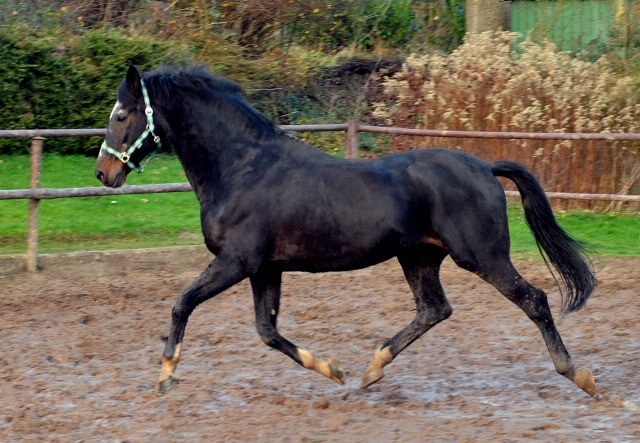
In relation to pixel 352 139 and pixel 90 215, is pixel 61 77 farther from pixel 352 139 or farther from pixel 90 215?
pixel 352 139

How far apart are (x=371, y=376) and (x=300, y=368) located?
59 cm

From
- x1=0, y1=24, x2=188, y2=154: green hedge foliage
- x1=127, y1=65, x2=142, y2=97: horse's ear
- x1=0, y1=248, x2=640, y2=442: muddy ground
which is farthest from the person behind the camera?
x1=0, y1=24, x2=188, y2=154: green hedge foliage

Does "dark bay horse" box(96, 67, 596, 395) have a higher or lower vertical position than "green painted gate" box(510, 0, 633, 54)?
higher

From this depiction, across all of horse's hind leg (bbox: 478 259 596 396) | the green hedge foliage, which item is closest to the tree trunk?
the green hedge foliage

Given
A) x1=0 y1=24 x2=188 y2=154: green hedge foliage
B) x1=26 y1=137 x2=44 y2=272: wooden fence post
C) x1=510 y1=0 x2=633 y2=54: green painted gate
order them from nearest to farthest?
x1=26 y1=137 x2=44 y2=272: wooden fence post → x1=0 y1=24 x2=188 y2=154: green hedge foliage → x1=510 y1=0 x2=633 y2=54: green painted gate

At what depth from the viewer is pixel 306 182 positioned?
13.4 ft

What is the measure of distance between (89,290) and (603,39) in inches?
364

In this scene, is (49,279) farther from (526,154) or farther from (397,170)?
(526,154)

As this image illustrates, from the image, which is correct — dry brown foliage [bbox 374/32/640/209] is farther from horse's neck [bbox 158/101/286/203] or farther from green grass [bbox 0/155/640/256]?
horse's neck [bbox 158/101/286/203]

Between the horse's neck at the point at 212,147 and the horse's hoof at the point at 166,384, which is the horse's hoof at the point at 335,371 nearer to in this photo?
the horse's hoof at the point at 166,384

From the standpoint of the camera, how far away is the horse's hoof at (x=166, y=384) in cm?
399

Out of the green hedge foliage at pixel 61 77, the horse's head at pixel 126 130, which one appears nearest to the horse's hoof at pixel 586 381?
the horse's head at pixel 126 130

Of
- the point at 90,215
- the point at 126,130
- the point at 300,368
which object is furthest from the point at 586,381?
the point at 90,215

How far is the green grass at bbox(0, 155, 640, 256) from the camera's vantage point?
7.21 meters
